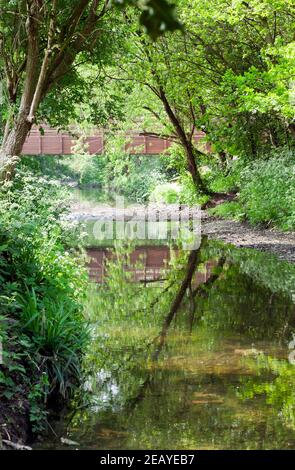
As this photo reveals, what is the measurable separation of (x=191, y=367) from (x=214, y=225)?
1682 cm

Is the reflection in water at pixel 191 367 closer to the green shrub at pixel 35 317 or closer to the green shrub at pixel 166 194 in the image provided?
the green shrub at pixel 35 317

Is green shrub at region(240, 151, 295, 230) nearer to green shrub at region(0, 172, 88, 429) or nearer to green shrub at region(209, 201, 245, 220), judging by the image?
green shrub at region(209, 201, 245, 220)

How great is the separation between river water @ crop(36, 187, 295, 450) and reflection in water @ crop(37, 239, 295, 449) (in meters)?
0.01

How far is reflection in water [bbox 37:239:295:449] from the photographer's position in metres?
5.85

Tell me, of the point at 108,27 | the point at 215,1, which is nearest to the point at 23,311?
the point at 108,27

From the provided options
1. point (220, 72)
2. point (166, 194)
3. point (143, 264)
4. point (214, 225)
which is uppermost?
point (220, 72)

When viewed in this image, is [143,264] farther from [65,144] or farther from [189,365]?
[65,144]

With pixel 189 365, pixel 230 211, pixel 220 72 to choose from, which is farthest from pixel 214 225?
pixel 189 365

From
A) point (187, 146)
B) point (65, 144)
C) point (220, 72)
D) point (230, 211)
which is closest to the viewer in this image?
point (220, 72)

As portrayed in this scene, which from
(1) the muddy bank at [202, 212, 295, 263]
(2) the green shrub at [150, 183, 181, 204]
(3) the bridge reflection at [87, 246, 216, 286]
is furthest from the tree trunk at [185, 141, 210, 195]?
(3) the bridge reflection at [87, 246, 216, 286]

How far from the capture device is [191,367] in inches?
306

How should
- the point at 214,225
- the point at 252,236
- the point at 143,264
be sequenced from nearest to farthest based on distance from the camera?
the point at 143,264
the point at 252,236
the point at 214,225

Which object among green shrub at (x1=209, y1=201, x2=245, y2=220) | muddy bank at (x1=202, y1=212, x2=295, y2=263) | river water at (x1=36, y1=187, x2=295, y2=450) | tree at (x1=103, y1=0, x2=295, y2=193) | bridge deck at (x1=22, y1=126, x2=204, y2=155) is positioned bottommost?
river water at (x1=36, y1=187, x2=295, y2=450)

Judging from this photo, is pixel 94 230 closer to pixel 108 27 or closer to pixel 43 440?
pixel 108 27
